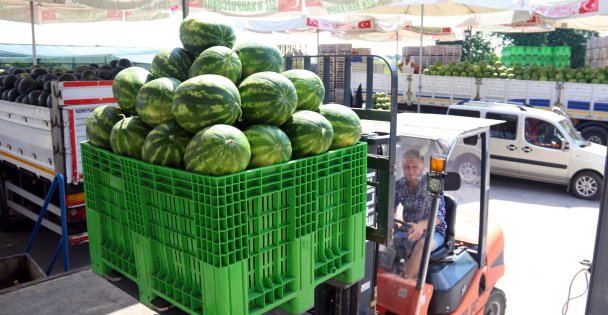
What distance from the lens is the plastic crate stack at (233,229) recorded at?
197cm

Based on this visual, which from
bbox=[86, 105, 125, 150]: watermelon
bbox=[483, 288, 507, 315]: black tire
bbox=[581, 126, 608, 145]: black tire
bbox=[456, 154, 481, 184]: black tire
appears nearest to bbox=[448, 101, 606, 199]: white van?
bbox=[581, 126, 608, 145]: black tire

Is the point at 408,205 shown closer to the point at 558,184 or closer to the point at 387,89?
the point at 558,184

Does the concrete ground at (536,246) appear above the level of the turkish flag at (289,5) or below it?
below

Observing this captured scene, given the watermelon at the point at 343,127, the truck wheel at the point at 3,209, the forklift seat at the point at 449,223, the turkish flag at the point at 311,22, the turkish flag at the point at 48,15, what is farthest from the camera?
the turkish flag at the point at 311,22

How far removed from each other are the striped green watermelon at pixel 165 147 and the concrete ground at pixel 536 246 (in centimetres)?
220

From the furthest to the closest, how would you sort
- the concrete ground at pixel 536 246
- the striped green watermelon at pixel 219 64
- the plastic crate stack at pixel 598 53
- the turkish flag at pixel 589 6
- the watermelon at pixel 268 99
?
the plastic crate stack at pixel 598 53 < the turkish flag at pixel 589 6 < the concrete ground at pixel 536 246 < the striped green watermelon at pixel 219 64 < the watermelon at pixel 268 99

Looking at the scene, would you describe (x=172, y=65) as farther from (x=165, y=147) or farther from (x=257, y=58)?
(x=165, y=147)

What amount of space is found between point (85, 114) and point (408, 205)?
393cm

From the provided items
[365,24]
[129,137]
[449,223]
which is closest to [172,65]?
[129,137]

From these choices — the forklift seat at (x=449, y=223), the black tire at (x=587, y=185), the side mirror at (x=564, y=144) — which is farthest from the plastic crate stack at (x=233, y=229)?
the black tire at (x=587, y=185)

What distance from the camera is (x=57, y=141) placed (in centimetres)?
574

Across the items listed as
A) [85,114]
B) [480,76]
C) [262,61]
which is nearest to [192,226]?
[262,61]

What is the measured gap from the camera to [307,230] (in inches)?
89.7

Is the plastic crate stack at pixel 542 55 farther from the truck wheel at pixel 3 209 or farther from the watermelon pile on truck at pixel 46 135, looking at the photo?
the truck wheel at pixel 3 209
